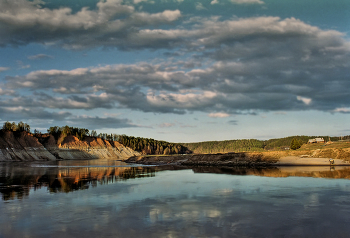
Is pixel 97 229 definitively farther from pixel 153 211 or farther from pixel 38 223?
pixel 153 211

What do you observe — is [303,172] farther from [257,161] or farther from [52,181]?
[52,181]

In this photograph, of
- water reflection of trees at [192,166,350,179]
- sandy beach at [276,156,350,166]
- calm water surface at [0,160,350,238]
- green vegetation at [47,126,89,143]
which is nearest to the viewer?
calm water surface at [0,160,350,238]

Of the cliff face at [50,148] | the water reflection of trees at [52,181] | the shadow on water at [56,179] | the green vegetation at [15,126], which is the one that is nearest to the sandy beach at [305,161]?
the shadow on water at [56,179]

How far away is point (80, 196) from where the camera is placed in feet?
62.8

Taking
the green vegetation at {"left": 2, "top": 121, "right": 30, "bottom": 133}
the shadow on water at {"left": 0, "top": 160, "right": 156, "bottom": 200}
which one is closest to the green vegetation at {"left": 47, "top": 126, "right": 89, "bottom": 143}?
the green vegetation at {"left": 2, "top": 121, "right": 30, "bottom": 133}

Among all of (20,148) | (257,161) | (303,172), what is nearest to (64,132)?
(20,148)

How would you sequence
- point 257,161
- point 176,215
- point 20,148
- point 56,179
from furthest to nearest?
point 20,148 < point 257,161 < point 56,179 < point 176,215

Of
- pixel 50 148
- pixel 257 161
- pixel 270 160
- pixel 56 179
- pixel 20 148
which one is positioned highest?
pixel 20 148

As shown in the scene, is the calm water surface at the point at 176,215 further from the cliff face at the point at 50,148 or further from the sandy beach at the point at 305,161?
the cliff face at the point at 50,148

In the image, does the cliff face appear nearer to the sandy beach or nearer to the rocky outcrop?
the rocky outcrop

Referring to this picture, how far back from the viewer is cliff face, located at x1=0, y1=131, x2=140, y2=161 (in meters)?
120

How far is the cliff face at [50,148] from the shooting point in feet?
393

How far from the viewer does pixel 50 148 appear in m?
151

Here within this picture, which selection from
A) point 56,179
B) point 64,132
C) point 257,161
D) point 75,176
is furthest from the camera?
point 64,132
